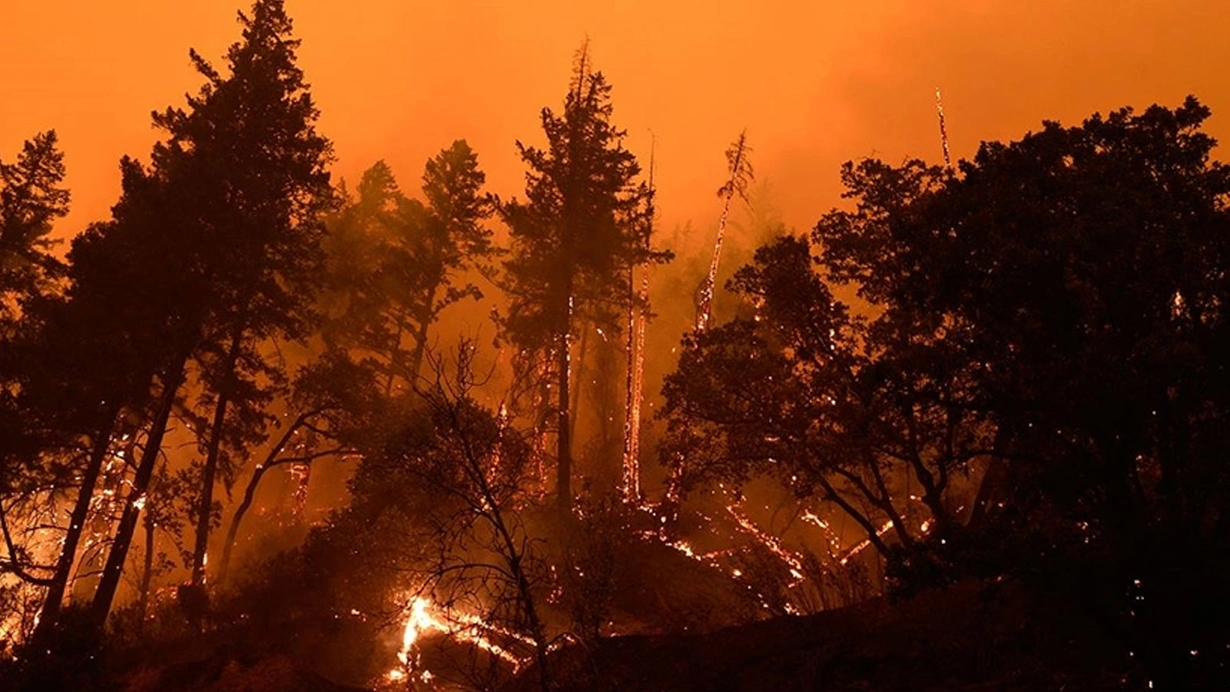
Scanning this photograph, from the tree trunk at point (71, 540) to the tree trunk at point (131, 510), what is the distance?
745 millimetres

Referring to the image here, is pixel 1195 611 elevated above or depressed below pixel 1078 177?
below

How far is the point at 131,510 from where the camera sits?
19.2 metres

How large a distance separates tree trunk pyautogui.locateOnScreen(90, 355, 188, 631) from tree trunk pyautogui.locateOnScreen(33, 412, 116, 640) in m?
0.75

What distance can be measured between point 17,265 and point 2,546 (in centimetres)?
2151

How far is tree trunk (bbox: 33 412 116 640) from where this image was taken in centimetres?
1770

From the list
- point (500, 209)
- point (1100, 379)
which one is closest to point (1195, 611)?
point (1100, 379)

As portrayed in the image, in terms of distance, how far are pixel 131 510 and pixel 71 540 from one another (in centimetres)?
129

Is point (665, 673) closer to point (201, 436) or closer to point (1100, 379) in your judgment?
point (1100, 379)

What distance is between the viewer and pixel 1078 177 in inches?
379

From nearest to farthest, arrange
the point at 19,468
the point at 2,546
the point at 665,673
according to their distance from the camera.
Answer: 1. the point at 665,673
2. the point at 19,468
3. the point at 2,546

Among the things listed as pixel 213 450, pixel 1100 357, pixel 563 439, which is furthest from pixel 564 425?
pixel 1100 357

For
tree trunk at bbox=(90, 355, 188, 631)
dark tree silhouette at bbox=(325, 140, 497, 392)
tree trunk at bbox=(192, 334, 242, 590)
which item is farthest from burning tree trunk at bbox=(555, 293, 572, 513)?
tree trunk at bbox=(90, 355, 188, 631)

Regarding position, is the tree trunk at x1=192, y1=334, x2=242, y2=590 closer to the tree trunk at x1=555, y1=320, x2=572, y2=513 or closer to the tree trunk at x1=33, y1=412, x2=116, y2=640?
the tree trunk at x1=33, y1=412, x2=116, y2=640

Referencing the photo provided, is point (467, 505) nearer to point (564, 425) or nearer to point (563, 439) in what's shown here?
point (564, 425)
